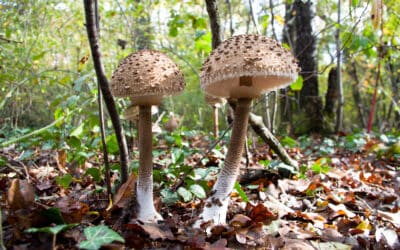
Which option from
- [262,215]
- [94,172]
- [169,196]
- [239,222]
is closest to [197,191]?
[169,196]

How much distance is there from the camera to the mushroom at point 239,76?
6.67ft

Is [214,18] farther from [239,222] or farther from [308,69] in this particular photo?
[308,69]

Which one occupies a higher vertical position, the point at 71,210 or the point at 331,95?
the point at 331,95

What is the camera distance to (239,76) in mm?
2082

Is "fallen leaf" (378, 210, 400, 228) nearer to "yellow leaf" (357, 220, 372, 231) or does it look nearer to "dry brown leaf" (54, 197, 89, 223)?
"yellow leaf" (357, 220, 372, 231)

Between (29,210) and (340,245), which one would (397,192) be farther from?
(29,210)

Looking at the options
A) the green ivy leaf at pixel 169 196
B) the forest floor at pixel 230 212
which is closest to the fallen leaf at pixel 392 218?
the forest floor at pixel 230 212

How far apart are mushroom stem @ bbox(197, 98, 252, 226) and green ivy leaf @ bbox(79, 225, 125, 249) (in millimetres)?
941

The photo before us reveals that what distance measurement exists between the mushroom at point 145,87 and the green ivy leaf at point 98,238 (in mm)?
725

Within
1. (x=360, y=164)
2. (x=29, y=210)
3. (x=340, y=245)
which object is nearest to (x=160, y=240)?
(x=29, y=210)

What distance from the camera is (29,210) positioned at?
5.92ft

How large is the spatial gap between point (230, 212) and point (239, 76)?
4.40 ft

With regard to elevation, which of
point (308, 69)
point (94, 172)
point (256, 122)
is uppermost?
point (308, 69)

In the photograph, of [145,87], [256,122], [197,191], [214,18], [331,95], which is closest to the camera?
[145,87]
